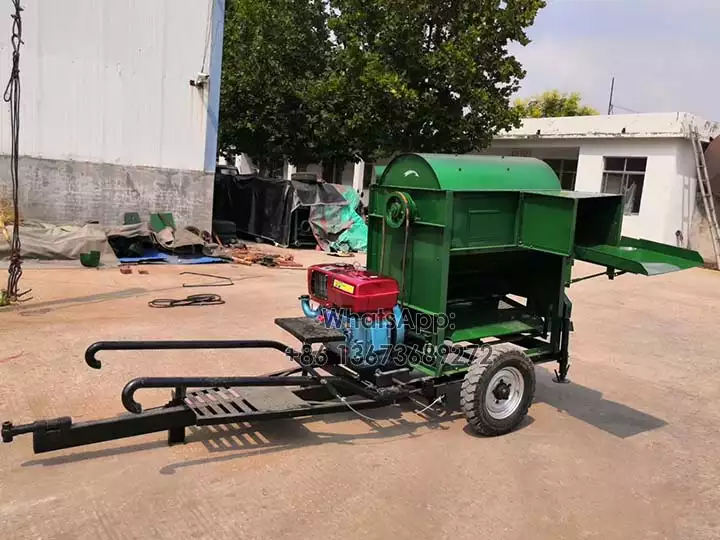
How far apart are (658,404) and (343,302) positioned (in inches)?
139

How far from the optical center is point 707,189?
18969mm

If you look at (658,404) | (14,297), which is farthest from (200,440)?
(14,297)

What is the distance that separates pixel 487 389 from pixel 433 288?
907 millimetres

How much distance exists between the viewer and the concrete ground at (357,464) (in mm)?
3703

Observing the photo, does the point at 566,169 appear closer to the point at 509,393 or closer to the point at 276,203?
the point at 276,203

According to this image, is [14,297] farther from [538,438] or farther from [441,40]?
[441,40]

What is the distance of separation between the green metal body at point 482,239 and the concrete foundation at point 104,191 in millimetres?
9798

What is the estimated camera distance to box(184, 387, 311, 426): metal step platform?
4.26 m

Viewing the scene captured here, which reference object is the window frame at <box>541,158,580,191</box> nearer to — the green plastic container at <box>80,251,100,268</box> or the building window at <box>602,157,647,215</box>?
the building window at <box>602,157,647,215</box>

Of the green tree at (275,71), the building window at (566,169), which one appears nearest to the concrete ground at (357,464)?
the green tree at (275,71)

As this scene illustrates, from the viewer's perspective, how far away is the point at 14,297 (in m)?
8.58

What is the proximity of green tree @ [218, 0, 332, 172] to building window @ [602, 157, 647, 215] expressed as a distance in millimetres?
10119

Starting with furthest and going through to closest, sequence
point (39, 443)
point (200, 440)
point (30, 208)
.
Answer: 1. point (30, 208)
2. point (200, 440)
3. point (39, 443)

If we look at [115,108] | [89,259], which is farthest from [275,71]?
[89,259]
